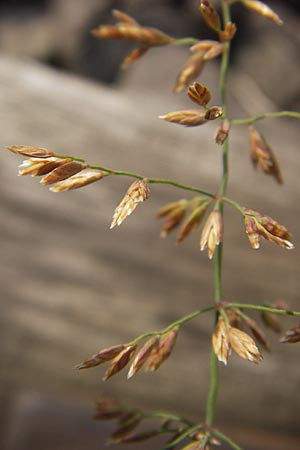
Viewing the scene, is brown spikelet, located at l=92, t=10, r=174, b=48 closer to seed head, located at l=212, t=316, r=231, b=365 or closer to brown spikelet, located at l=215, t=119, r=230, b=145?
brown spikelet, located at l=215, t=119, r=230, b=145

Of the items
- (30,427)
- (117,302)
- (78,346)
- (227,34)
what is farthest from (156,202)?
(227,34)

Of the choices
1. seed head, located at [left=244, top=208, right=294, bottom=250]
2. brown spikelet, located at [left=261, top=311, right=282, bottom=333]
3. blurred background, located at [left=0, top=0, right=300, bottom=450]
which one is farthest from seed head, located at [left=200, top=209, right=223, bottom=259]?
blurred background, located at [left=0, top=0, right=300, bottom=450]

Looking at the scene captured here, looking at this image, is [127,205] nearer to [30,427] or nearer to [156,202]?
[30,427]

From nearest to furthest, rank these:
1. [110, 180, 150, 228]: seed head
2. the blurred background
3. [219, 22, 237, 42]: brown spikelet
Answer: [110, 180, 150, 228]: seed head, [219, 22, 237, 42]: brown spikelet, the blurred background

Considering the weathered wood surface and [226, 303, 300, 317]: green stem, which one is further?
the weathered wood surface

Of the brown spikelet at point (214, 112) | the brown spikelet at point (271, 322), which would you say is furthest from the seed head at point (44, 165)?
the brown spikelet at point (271, 322)

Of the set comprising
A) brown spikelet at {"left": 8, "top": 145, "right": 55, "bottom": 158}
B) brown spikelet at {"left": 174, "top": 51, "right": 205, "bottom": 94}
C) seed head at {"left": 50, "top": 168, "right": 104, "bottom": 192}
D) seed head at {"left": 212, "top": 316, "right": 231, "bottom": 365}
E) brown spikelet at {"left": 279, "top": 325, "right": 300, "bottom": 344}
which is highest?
brown spikelet at {"left": 174, "top": 51, "right": 205, "bottom": 94}

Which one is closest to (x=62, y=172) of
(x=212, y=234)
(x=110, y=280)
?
(x=212, y=234)
